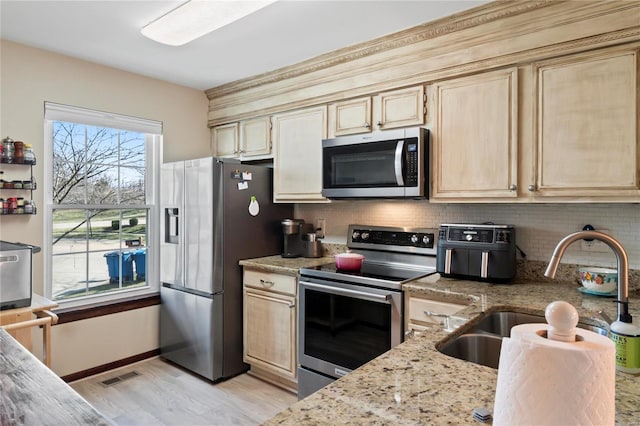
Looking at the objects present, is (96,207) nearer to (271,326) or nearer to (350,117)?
(271,326)

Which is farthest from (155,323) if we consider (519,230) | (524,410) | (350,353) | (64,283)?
(524,410)

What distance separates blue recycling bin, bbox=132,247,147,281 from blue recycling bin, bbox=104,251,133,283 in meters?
0.04

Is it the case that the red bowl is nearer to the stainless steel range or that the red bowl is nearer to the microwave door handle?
the stainless steel range

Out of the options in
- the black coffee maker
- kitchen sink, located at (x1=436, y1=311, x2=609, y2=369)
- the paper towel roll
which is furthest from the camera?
the black coffee maker

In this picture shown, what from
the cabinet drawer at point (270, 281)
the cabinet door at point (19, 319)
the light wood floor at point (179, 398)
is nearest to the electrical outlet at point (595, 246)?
the cabinet drawer at point (270, 281)

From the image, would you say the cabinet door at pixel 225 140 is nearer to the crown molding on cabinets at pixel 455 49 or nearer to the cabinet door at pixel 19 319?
the crown molding on cabinets at pixel 455 49

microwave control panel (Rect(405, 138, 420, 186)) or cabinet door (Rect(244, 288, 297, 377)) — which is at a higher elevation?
microwave control panel (Rect(405, 138, 420, 186))

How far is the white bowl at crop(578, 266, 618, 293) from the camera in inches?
73.6

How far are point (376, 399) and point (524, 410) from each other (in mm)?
346

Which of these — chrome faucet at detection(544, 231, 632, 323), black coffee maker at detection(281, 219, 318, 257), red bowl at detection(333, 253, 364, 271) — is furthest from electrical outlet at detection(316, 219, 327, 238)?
chrome faucet at detection(544, 231, 632, 323)

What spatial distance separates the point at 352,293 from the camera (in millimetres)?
2322

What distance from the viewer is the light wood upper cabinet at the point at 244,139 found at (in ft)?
10.6

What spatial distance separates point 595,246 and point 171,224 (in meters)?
2.91

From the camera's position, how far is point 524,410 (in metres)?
0.55
